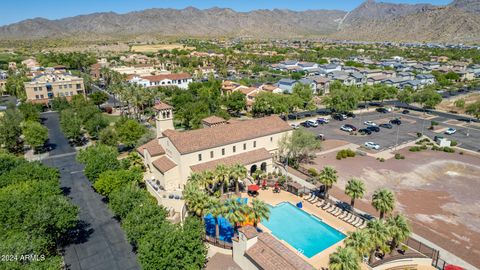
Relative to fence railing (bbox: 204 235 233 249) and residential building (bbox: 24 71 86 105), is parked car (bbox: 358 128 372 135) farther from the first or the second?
residential building (bbox: 24 71 86 105)

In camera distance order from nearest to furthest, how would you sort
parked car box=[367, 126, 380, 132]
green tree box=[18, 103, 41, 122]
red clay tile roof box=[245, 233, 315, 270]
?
1. red clay tile roof box=[245, 233, 315, 270]
2. parked car box=[367, 126, 380, 132]
3. green tree box=[18, 103, 41, 122]

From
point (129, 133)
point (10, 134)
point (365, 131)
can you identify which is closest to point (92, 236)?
point (129, 133)

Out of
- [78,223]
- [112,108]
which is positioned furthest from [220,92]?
[78,223]

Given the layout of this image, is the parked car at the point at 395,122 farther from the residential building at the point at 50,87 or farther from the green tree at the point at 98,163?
the residential building at the point at 50,87

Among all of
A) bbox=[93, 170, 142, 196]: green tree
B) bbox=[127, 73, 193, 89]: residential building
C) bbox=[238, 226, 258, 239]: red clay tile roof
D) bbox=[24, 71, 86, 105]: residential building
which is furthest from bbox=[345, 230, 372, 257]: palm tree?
bbox=[24, 71, 86, 105]: residential building

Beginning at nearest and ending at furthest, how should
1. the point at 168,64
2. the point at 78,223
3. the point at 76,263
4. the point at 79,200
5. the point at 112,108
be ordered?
the point at 76,263 < the point at 78,223 < the point at 79,200 < the point at 112,108 < the point at 168,64

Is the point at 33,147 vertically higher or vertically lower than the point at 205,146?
lower

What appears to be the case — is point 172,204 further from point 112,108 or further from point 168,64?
point 168,64
